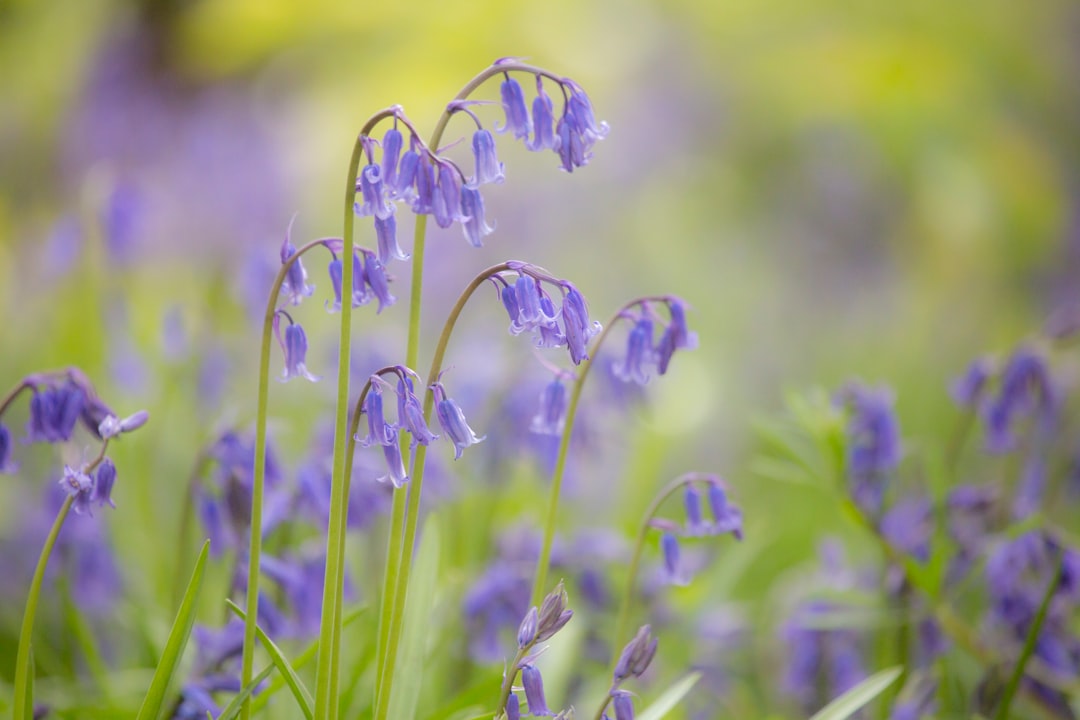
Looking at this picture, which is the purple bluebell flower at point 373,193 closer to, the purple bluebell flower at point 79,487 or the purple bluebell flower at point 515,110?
the purple bluebell flower at point 515,110

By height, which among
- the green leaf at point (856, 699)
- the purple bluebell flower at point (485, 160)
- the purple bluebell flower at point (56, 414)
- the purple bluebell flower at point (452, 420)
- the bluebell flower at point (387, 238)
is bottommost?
the green leaf at point (856, 699)

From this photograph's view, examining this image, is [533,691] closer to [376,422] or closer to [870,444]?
[376,422]

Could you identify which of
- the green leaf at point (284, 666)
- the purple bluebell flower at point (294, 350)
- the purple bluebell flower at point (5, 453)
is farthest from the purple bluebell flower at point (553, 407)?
the purple bluebell flower at point (5, 453)

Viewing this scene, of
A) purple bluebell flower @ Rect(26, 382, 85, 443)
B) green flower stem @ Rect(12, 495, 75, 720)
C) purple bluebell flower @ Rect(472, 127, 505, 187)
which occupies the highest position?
purple bluebell flower @ Rect(472, 127, 505, 187)

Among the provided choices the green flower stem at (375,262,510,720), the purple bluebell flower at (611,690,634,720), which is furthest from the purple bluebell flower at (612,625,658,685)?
the green flower stem at (375,262,510,720)

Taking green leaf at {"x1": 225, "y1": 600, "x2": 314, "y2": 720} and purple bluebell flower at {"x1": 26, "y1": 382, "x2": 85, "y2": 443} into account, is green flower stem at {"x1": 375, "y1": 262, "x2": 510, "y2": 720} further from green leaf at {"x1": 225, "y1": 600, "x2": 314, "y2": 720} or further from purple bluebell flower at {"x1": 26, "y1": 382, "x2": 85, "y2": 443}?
purple bluebell flower at {"x1": 26, "y1": 382, "x2": 85, "y2": 443}

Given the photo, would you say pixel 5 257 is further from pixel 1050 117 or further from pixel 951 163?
pixel 1050 117
